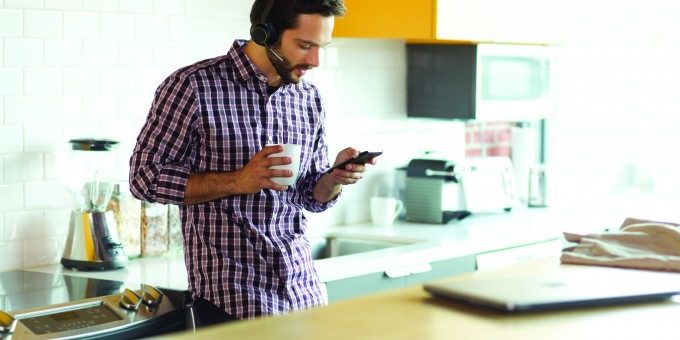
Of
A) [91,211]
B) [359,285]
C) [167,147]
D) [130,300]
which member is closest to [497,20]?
[359,285]

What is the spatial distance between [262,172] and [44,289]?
2.74 ft

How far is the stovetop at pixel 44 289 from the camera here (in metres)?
2.95

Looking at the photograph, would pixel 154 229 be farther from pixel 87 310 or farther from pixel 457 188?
pixel 457 188

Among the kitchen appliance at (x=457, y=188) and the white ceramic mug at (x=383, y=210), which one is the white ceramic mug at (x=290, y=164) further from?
the kitchen appliance at (x=457, y=188)

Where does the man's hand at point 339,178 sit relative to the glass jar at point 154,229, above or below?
above

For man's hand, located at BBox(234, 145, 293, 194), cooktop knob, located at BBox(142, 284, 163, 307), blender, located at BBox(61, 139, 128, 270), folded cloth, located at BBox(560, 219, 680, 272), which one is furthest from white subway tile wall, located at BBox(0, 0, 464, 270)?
folded cloth, located at BBox(560, 219, 680, 272)

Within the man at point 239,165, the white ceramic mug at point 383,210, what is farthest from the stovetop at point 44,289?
the white ceramic mug at point 383,210

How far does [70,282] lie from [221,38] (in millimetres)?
1206

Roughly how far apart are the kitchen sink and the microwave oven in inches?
29.4

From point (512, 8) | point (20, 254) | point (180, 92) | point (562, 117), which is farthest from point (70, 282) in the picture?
point (562, 117)

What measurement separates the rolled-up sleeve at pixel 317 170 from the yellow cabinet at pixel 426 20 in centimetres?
119

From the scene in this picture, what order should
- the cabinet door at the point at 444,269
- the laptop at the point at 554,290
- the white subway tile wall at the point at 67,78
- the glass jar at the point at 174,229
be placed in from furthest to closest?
1. the cabinet door at the point at 444,269
2. the glass jar at the point at 174,229
3. the white subway tile wall at the point at 67,78
4. the laptop at the point at 554,290

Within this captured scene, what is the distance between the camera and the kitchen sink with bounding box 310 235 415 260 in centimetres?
439

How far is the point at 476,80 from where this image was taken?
475 cm
